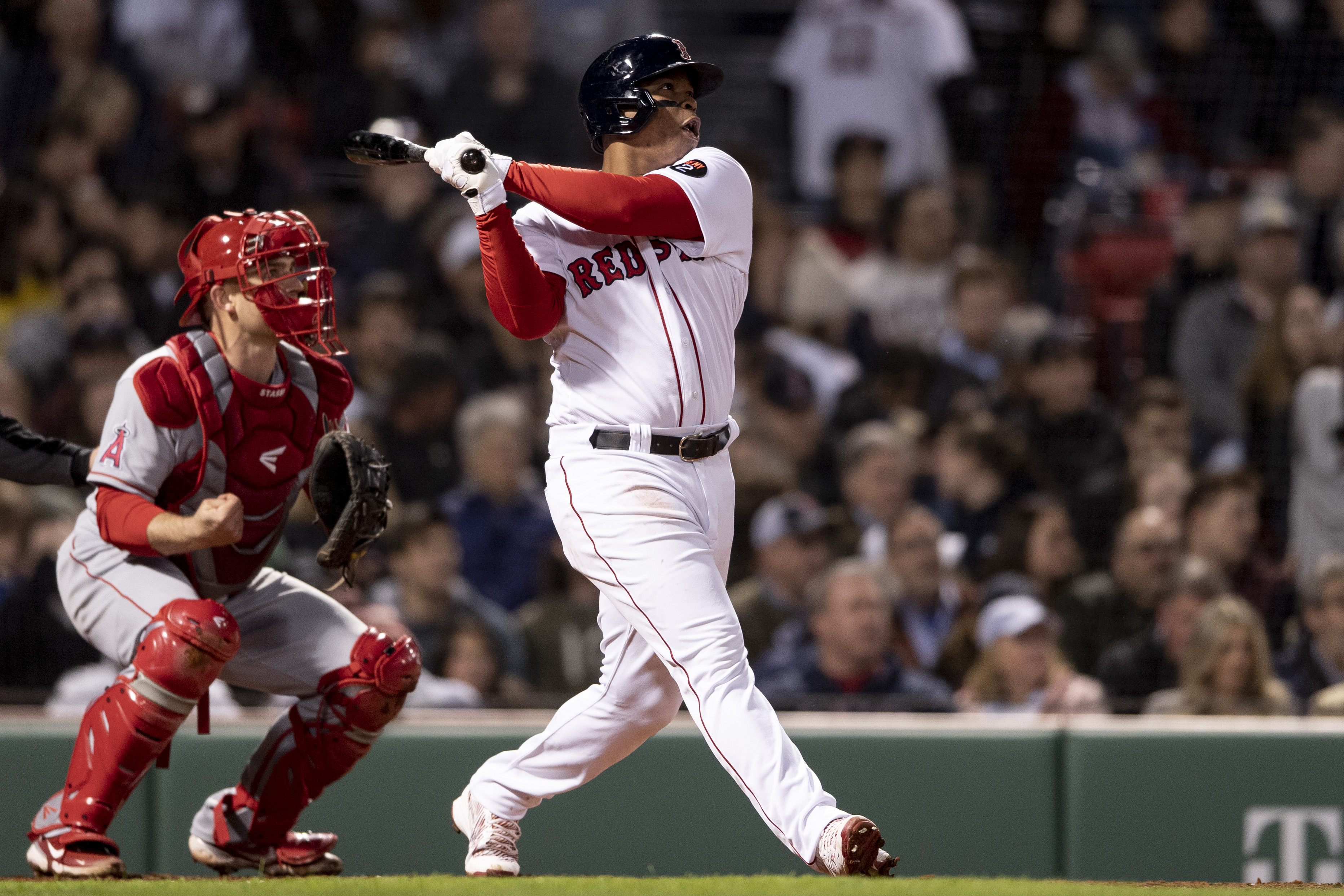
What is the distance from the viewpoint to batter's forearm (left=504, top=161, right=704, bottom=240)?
131 inches

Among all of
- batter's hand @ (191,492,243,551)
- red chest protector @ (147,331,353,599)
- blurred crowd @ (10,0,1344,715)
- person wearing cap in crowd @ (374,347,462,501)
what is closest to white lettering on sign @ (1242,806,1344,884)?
blurred crowd @ (10,0,1344,715)

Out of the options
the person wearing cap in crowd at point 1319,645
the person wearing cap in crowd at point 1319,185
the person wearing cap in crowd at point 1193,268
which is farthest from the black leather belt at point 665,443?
the person wearing cap in crowd at point 1319,185

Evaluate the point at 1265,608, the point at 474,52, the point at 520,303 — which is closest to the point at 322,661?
the point at 520,303

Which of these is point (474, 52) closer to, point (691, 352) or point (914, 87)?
point (914, 87)

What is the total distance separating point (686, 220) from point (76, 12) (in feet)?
19.2

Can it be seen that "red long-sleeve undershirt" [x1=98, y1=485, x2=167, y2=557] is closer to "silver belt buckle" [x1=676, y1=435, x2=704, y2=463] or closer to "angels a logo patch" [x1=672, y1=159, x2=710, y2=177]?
"silver belt buckle" [x1=676, y1=435, x2=704, y2=463]

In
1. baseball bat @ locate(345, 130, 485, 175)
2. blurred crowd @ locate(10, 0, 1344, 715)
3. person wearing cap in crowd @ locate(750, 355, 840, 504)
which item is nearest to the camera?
baseball bat @ locate(345, 130, 485, 175)

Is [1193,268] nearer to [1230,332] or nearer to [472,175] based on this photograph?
[1230,332]

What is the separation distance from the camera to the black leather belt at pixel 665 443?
3.45 m

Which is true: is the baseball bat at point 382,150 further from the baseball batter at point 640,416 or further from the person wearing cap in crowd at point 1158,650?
the person wearing cap in crowd at point 1158,650

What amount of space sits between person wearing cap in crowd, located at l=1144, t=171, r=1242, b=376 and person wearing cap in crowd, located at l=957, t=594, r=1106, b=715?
6.59 ft

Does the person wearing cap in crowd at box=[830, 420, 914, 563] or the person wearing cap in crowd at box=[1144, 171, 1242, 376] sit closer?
the person wearing cap in crowd at box=[830, 420, 914, 563]

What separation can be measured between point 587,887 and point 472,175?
1.40 m

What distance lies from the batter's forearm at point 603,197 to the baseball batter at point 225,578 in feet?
2.00
